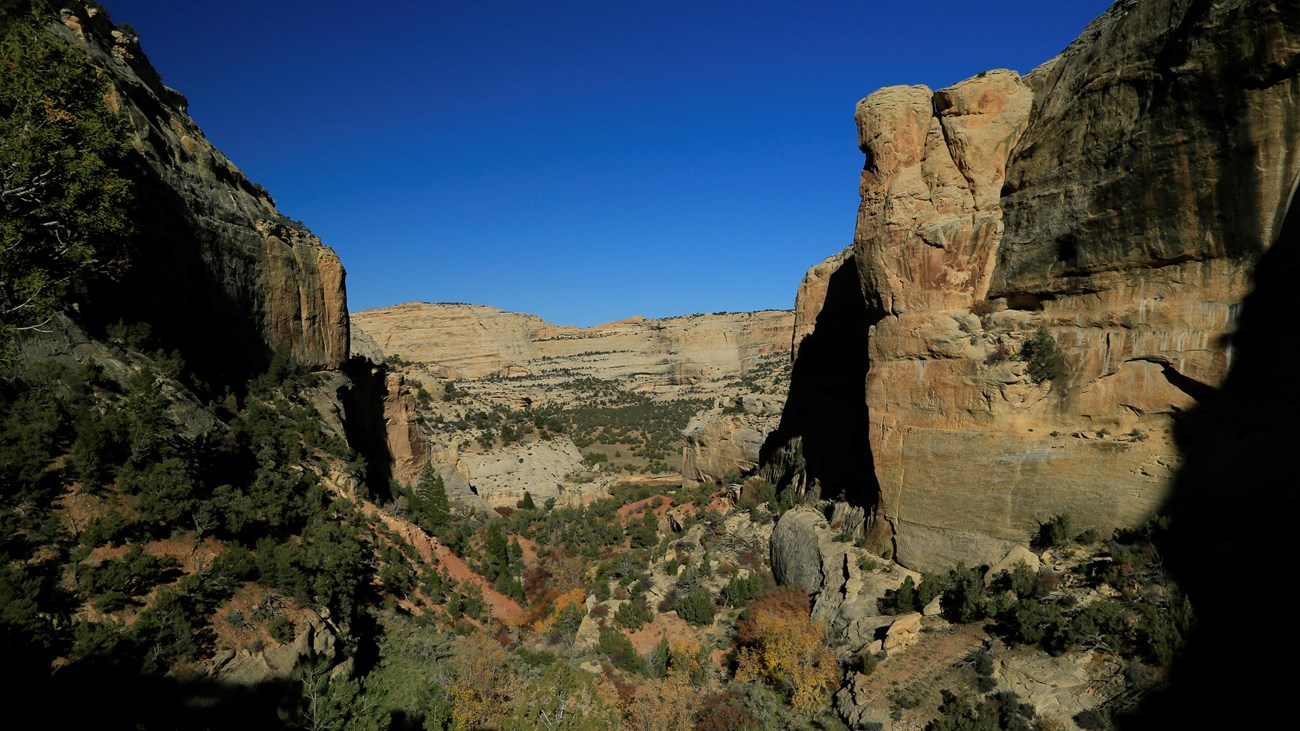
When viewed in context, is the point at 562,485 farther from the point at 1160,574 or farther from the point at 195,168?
the point at 1160,574

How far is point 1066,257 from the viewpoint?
51.5 feet

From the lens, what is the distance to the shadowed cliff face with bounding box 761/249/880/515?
933 inches

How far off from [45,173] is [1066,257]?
21544 millimetres

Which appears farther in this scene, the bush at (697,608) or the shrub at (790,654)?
the bush at (697,608)

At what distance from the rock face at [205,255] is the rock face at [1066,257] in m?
23.3

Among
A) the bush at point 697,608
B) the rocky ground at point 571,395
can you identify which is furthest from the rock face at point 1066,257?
the rocky ground at point 571,395

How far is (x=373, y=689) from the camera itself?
13219mm

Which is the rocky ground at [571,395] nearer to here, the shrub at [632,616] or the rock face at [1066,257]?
the shrub at [632,616]

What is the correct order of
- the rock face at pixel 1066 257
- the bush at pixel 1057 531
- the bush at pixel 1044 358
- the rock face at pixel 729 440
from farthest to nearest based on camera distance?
the rock face at pixel 729 440 < the bush at pixel 1044 358 < the bush at pixel 1057 531 < the rock face at pixel 1066 257

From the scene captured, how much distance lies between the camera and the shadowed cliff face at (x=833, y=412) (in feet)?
77.7

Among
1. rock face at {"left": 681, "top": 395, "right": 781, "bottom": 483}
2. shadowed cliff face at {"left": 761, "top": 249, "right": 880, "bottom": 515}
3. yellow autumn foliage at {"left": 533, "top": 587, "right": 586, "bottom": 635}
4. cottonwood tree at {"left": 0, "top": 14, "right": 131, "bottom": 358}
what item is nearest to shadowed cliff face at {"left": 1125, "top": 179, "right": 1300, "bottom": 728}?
shadowed cliff face at {"left": 761, "top": 249, "right": 880, "bottom": 515}

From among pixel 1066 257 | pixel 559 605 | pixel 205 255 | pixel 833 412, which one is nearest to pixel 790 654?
pixel 833 412

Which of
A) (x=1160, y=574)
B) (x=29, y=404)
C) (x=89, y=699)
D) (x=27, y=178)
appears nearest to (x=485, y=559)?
(x=29, y=404)

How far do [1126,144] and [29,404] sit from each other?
26.1 meters
